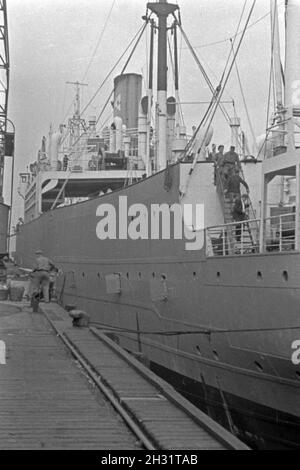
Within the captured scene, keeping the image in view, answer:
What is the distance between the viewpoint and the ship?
25.4 ft

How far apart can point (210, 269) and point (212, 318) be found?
2.37 ft

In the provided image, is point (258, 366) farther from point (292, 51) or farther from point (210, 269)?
point (292, 51)

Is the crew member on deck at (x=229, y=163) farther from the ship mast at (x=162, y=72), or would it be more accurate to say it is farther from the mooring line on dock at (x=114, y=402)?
the ship mast at (x=162, y=72)

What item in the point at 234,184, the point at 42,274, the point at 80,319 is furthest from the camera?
the point at 42,274

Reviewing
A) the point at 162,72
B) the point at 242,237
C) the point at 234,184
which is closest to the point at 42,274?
the point at 162,72

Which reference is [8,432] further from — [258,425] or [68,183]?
[68,183]

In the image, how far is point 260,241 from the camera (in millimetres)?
8453

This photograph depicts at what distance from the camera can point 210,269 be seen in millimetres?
9234

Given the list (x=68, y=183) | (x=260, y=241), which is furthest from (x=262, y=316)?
(x=68, y=183)

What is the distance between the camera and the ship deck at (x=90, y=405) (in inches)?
170

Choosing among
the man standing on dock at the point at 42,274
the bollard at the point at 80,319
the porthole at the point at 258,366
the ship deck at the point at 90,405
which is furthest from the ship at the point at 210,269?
the ship deck at the point at 90,405

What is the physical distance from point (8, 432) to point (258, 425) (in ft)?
14.1

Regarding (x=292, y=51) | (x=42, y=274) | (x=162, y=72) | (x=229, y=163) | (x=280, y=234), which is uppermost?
(x=162, y=72)
